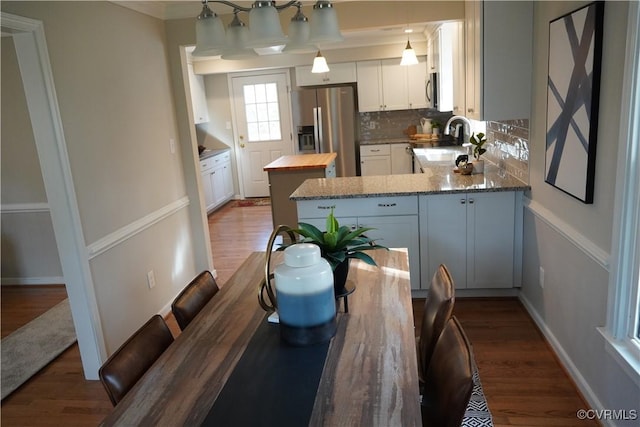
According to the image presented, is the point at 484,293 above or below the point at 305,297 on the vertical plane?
below

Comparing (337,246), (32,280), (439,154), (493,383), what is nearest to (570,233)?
(493,383)

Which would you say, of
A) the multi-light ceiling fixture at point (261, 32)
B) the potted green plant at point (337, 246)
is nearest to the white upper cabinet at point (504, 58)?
the multi-light ceiling fixture at point (261, 32)

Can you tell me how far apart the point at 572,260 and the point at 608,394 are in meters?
0.64

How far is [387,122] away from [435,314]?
563cm

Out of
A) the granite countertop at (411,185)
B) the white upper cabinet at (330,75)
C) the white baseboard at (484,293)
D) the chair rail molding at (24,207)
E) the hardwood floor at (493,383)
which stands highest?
the white upper cabinet at (330,75)

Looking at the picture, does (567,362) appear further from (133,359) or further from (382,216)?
(133,359)

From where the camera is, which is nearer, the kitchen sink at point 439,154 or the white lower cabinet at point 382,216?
the white lower cabinet at point 382,216

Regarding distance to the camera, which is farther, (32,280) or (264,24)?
(32,280)

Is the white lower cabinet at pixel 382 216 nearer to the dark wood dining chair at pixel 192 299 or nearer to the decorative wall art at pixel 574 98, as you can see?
the decorative wall art at pixel 574 98

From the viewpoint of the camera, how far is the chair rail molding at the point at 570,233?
1.95 metres

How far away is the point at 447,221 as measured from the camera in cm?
319

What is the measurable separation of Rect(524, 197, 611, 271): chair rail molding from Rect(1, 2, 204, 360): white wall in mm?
2571

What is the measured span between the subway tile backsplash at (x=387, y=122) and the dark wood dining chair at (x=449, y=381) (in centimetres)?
582

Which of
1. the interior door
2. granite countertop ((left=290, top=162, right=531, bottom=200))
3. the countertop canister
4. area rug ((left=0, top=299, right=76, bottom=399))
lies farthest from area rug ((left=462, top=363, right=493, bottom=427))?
the interior door
